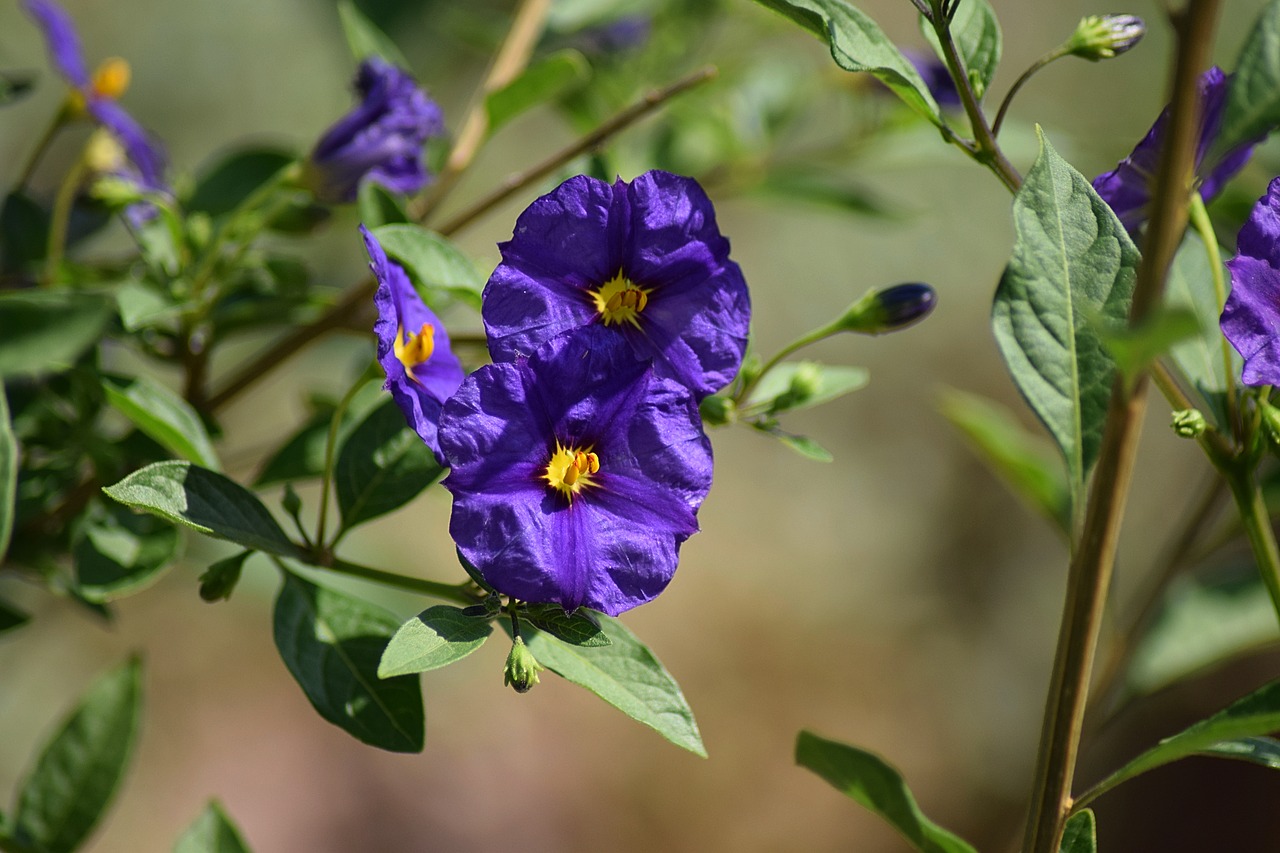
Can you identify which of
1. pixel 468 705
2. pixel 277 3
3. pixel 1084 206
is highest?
pixel 1084 206

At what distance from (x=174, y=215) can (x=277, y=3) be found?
282 cm

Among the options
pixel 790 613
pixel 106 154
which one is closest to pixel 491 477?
pixel 106 154

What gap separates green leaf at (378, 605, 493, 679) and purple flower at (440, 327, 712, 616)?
0.04m

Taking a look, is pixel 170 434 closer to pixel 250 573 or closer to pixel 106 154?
pixel 106 154

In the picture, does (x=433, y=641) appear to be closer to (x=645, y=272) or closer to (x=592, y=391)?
(x=592, y=391)

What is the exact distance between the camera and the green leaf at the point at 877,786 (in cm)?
91

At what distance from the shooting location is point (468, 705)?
4.00 meters

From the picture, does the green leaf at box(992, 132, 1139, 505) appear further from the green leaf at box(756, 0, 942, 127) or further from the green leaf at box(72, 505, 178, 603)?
the green leaf at box(72, 505, 178, 603)

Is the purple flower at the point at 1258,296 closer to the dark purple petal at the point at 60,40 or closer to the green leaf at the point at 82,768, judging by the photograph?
the green leaf at the point at 82,768

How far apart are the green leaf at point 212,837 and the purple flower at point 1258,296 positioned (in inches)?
38.1

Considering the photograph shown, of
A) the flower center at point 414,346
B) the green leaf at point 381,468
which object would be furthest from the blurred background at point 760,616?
the flower center at point 414,346

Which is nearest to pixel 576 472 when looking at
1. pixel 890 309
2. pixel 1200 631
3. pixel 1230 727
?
pixel 890 309

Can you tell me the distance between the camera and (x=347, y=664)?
3.08 feet

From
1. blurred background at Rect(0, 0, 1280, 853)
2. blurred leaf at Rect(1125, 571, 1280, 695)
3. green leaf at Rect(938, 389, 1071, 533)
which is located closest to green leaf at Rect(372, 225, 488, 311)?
green leaf at Rect(938, 389, 1071, 533)
